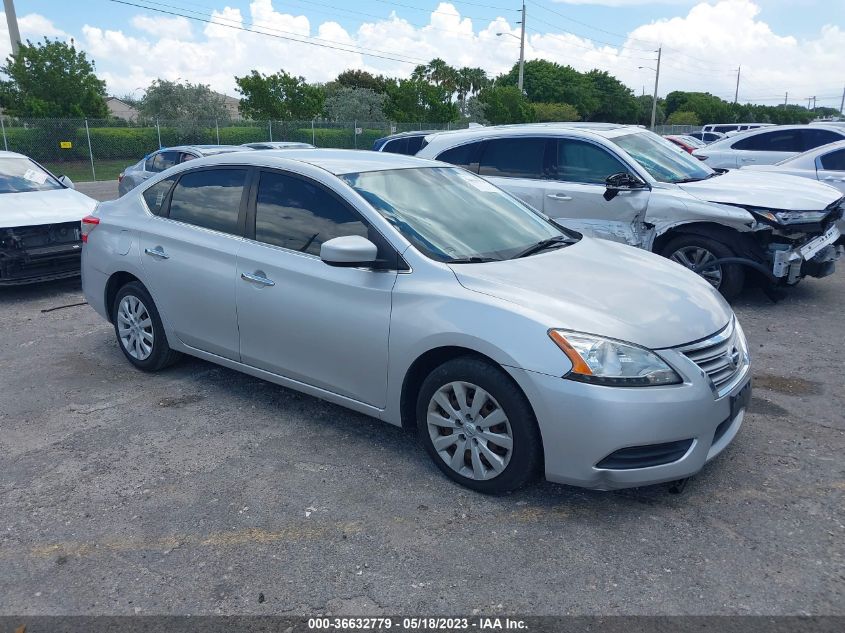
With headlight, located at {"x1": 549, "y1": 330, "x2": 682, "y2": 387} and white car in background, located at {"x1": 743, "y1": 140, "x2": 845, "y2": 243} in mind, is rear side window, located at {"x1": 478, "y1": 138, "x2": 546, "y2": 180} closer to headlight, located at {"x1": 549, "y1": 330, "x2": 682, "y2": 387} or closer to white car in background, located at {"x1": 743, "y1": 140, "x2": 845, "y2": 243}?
white car in background, located at {"x1": 743, "y1": 140, "x2": 845, "y2": 243}

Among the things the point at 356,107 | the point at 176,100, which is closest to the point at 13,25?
the point at 176,100

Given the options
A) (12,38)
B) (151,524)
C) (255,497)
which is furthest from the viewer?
(12,38)

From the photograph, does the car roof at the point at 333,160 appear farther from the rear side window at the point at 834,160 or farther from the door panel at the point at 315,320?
the rear side window at the point at 834,160

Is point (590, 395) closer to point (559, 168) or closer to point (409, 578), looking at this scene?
point (409, 578)

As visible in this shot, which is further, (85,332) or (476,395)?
(85,332)

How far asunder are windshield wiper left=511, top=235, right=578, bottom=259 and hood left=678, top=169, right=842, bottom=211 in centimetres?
316

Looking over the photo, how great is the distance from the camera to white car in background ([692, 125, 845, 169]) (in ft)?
42.7

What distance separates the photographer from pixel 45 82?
32969 millimetres

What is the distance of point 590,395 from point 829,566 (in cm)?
121

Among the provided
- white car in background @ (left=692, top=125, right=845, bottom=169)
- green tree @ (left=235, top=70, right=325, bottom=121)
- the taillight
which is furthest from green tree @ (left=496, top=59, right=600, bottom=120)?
the taillight

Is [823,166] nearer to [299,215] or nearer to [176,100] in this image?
[299,215]

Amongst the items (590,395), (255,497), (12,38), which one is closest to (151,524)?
(255,497)

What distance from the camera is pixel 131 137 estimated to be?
99.8ft

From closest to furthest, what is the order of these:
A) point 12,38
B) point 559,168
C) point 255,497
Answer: point 255,497
point 559,168
point 12,38
